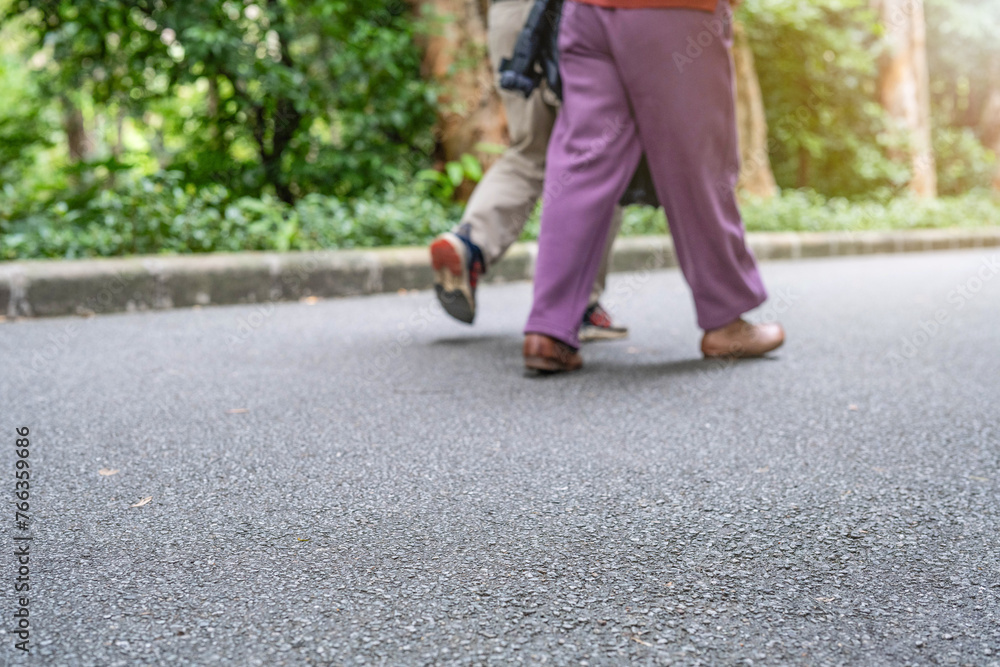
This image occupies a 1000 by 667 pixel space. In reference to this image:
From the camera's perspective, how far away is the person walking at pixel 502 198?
3053 mm

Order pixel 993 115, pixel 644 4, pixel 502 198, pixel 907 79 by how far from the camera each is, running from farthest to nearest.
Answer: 1. pixel 993 115
2. pixel 907 79
3. pixel 502 198
4. pixel 644 4

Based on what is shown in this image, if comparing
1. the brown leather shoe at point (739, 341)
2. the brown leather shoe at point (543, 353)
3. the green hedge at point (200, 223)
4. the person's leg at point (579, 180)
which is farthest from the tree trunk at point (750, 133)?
the brown leather shoe at point (543, 353)

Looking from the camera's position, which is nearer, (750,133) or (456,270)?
(456,270)

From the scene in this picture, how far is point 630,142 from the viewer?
280 cm

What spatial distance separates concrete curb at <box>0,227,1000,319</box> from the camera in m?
3.99

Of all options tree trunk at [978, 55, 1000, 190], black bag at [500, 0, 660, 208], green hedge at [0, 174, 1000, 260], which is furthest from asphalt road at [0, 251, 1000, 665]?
tree trunk at [978, 55, 1000, 190]

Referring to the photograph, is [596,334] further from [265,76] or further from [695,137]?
[265,76]

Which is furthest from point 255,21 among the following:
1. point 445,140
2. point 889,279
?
point 889,279

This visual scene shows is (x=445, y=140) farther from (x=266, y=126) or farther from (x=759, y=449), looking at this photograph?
(x=759, y=449)

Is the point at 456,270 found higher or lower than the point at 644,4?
lower

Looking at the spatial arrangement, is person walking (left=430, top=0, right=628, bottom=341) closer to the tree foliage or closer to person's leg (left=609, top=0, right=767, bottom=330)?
person's leg (left=609, top=0, right=767, bottom=330)

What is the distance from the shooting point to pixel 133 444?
2.02 m

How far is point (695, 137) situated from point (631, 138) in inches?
7.4

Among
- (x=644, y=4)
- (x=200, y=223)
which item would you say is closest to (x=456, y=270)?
(x=644, y=4)
